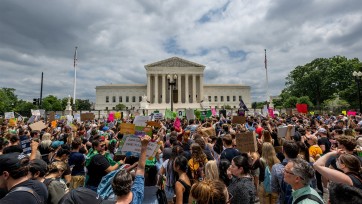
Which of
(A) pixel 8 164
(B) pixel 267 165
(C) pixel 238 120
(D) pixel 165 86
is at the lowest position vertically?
(B) pixel 267 165

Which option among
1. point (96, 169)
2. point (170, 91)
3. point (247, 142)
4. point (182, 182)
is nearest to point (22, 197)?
point (96, 169)

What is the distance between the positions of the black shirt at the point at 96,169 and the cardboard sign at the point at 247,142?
333 centimetres

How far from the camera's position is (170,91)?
79.1 metres

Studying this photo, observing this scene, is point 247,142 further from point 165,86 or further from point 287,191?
point 165,86

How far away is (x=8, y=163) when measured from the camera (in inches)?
117

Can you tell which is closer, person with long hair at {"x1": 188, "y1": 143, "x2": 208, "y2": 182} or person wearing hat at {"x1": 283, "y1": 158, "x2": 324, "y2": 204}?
person wearing hat at {"x1": 283, "y1": 158, "x2": 324, "y2": 204}

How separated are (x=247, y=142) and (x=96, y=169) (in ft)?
11.9

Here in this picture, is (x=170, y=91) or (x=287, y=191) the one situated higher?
(x=170, y=91)

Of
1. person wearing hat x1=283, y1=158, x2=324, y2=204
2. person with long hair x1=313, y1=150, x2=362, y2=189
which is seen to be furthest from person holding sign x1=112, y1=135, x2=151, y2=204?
person with long hair x1=313, y1=150, x2=362, y2=189

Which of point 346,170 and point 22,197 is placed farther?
→ point 346,170

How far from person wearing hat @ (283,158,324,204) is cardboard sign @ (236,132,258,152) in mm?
2893

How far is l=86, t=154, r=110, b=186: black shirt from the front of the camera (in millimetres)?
4184

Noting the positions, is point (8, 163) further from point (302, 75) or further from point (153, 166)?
point (302, 75)

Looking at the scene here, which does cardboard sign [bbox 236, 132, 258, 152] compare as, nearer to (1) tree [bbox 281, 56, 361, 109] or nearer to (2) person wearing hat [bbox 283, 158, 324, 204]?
(2) person wearing hat [bbox 283, 158, 324, 204]
